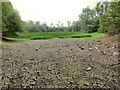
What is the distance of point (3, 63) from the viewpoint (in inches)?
133

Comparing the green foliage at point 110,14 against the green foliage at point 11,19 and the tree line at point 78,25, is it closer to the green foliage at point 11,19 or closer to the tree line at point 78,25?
the tree line at point 78,25

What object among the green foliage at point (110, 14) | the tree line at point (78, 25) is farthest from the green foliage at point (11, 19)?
the green foliage at point (110, 14)

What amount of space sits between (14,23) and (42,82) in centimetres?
433

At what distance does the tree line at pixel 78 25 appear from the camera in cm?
382

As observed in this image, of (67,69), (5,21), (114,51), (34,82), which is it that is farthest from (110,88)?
(5,21)

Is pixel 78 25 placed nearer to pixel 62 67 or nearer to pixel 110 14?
pixel 110 14

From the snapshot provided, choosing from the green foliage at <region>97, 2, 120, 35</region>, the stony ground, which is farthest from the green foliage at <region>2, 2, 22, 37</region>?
the green foliage at <region>97, 2, 120, 35</region>

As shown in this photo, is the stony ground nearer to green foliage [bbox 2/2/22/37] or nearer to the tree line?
the tree line

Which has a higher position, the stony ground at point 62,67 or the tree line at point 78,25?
the tree line at point 78,25

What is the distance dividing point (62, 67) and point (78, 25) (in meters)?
4.90

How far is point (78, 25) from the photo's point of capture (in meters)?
7.98

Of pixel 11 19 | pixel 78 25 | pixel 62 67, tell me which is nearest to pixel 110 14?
pixel 62 67

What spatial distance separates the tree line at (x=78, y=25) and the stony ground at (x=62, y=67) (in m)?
0.50

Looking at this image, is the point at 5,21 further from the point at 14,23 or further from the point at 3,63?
the point at 3,63
